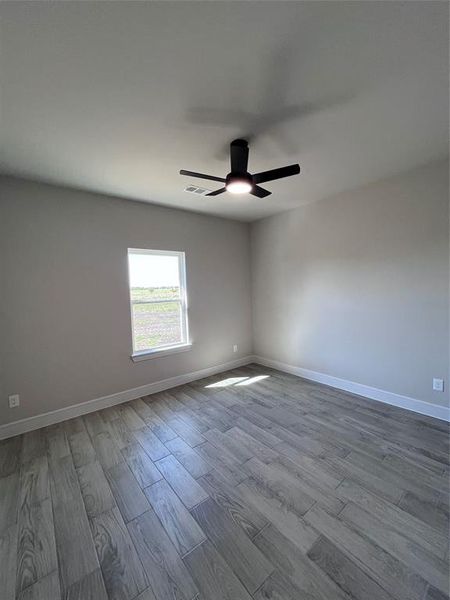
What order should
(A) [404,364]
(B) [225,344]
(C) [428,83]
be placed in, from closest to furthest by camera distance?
(C) [428,83], (A) [404,364], (B) [225,344]

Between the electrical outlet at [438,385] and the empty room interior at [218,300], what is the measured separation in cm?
3

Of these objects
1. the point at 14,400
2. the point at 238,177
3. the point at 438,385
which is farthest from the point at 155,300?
the point at 438,385

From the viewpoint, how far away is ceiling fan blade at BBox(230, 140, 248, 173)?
→ 76.6 inches

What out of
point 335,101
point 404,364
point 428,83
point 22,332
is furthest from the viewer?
point 404,364

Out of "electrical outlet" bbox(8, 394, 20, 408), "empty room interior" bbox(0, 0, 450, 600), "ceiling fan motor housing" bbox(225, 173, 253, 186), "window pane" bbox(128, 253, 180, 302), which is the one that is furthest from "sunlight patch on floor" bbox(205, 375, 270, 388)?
"ceiling fan motor housing" bbox(225, 173, 253, 186)

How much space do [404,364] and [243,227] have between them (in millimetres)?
3118

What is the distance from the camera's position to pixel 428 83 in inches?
56.7

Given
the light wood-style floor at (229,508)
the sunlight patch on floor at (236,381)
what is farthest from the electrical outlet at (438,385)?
the sunlight patch on floor at (236,381)

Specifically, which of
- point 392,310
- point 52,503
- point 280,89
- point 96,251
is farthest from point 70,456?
point 392,310

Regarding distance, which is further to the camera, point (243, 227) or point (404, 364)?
point (243, 227)

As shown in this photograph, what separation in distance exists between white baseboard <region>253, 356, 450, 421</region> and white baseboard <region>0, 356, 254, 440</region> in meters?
1.26

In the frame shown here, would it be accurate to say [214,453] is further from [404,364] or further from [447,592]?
[404,364]

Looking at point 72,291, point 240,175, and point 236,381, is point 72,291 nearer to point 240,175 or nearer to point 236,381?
point 240,175

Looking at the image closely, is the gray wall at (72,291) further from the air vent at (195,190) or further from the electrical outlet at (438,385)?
the electrical outlet at (438,385)
